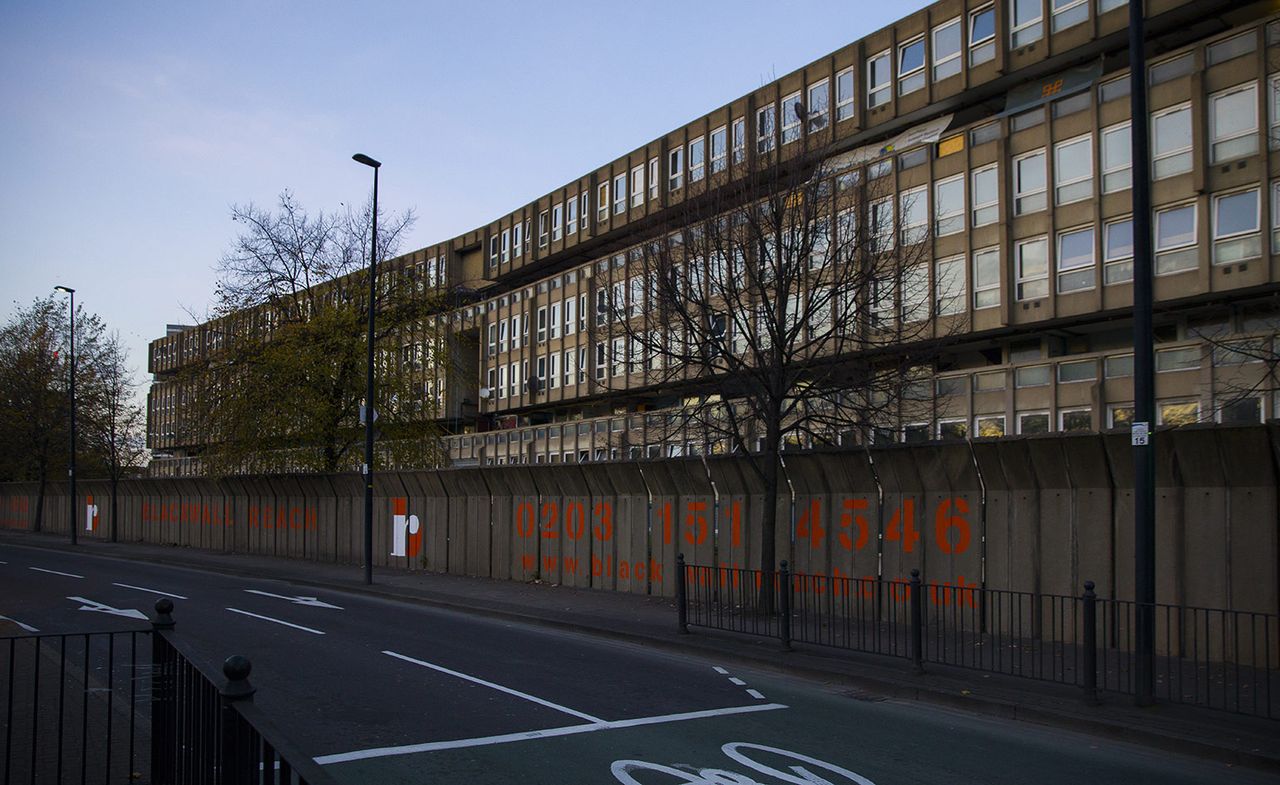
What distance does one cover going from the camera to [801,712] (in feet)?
33.9

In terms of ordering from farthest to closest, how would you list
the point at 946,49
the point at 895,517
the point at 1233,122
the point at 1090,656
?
Answer: the point at 946,49
the point at 1233,122
the point at 895,517
the point at 1090,656

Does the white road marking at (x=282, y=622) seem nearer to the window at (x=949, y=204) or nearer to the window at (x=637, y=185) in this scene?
the window at (x=949, y=204)

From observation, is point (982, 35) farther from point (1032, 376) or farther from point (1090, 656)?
point (1090, 656)

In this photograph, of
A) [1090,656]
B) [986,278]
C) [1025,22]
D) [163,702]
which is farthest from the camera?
[986,278]

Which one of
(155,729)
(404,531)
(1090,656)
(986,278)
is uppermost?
(986,278)

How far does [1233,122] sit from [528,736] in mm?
29020

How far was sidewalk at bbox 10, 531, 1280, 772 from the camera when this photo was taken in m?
9.09

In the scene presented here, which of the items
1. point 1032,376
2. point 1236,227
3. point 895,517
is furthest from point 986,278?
point 895,517

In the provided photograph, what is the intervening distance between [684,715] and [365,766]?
3353 millimetres

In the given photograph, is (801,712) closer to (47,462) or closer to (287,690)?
(287,690)

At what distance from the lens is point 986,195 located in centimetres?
3575

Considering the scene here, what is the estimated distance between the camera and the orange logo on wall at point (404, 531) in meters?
29.5

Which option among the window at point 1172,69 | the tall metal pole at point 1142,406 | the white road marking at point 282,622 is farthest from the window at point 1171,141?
the white road marking at point 282,622

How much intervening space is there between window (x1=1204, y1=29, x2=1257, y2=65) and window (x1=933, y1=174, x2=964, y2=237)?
28.1 feet
